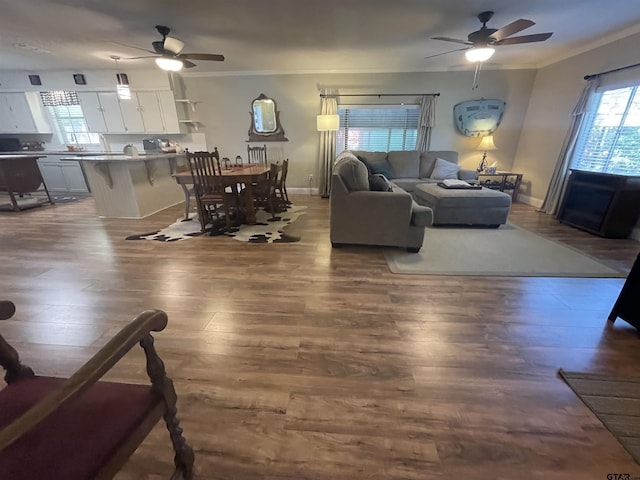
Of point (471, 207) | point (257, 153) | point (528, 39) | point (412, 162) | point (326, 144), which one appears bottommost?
point (471, 207)

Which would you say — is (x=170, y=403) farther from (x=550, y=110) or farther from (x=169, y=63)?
(x=550, y=110)

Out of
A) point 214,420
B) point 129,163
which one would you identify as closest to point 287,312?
point 214,420

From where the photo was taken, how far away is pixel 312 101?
5.55m

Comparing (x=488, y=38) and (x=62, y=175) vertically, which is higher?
(x=488, y=38)

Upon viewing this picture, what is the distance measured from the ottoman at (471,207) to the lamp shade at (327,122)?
2.42 metres

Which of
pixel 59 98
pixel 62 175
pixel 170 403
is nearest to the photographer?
pixel 170 403

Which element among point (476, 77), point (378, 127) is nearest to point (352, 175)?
point (378, 127)

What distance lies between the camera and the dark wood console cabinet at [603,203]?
327 cm

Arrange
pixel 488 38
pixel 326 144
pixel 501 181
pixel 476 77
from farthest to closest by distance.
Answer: pixel 326 144 → pixel 501 181 → pixel 476 77 → pixel 488 38

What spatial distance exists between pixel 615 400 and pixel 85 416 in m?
2.20

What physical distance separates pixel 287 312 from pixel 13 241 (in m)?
3.82

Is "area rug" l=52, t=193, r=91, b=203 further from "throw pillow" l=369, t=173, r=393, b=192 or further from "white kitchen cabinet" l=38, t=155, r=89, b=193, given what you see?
"throw pillow" l=369, t=173, r=393, b=192

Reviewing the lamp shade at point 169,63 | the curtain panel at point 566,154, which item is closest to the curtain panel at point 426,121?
the curtain panel at point 566,154

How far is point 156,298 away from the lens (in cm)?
218
